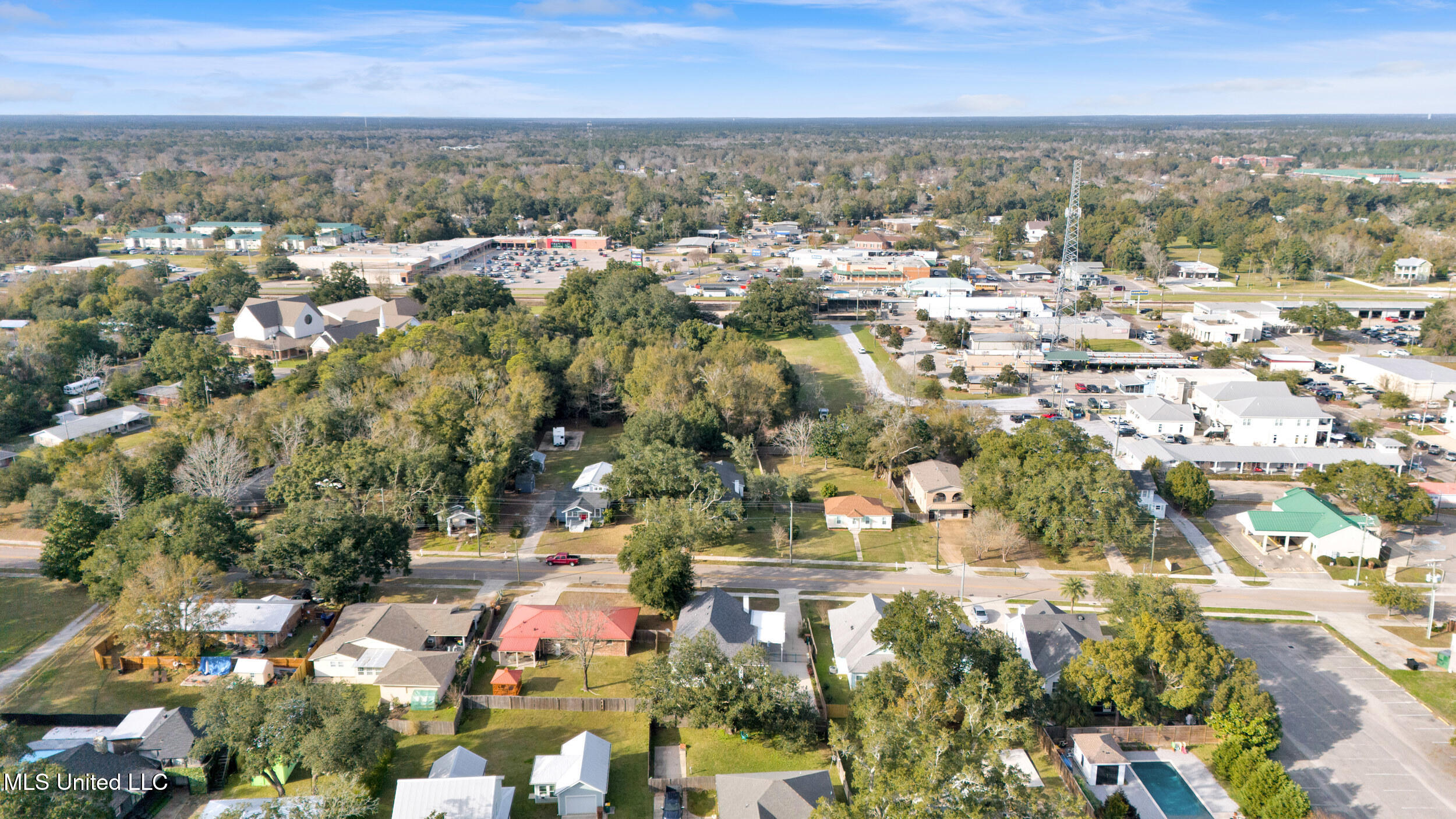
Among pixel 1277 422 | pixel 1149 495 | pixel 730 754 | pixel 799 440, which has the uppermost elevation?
pixel 1277 422

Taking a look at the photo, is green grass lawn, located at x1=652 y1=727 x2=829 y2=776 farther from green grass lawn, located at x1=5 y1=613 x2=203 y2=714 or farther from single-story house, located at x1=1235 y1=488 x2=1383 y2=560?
single-story house, located at x1=1235 y1=488 x2=1383 y2=560

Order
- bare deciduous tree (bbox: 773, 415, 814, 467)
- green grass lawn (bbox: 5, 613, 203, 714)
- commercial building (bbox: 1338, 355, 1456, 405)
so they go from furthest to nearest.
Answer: commercial building (bbox: 1338, 355, 1456, 405) < bare deciduous tree (bbox: 773, 415, 814, 467) < green grass lawn (bbox: 5, 613, 203, 714)

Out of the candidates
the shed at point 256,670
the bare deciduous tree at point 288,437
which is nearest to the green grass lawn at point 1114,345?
the bare deciduous tree at point 288,437

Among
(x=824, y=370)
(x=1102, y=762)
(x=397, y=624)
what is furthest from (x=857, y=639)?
(x=824, y=370)

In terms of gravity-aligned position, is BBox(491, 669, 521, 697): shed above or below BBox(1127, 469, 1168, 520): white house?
below

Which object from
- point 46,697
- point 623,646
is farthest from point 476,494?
point 46,697

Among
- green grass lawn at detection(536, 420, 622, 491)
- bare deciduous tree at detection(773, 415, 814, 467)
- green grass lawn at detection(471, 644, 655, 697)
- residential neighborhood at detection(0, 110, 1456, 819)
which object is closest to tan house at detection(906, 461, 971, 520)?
residential neighborhood at detection(0, 110, 1456, 819)

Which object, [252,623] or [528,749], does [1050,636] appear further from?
[252,623]
